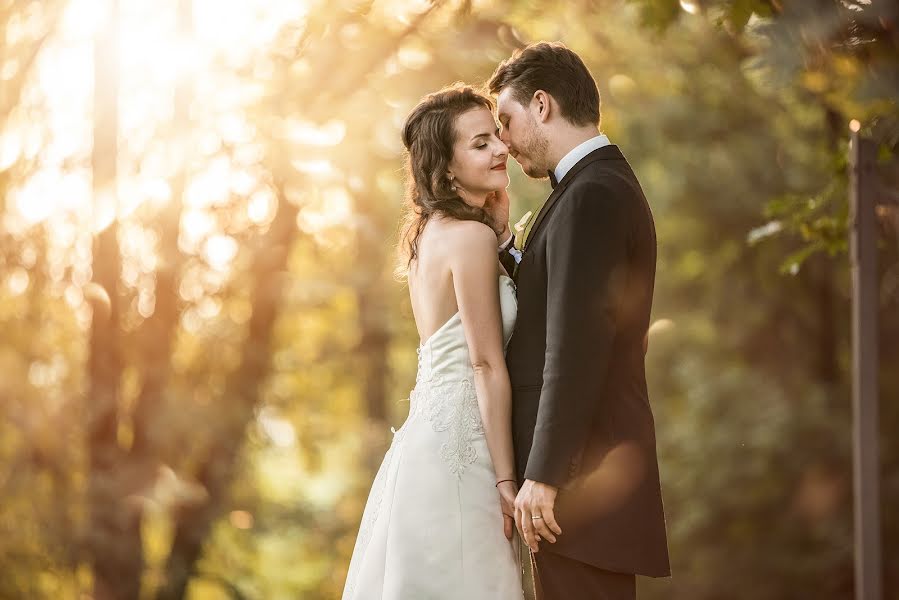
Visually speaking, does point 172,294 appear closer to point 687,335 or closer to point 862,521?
point 862,521

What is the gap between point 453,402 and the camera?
11.0 feet

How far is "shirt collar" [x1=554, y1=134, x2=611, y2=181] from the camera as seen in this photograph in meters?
3.15

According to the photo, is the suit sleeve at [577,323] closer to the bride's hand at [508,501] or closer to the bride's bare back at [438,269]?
the bride's hand at [508,501]

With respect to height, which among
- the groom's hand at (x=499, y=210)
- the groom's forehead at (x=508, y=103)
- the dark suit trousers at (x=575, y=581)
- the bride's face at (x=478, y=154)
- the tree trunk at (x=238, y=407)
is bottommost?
the tree trunk at (x=238, y=407)

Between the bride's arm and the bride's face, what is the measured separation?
0.35 m

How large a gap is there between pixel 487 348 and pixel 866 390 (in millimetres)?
2463

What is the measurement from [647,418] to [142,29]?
431cm

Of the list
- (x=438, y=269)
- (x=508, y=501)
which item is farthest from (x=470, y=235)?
(x=508, y=501)

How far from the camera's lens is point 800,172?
43.5 ft

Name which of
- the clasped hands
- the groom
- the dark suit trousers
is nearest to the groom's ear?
the groom

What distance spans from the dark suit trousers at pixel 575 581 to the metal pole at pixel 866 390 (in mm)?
2223

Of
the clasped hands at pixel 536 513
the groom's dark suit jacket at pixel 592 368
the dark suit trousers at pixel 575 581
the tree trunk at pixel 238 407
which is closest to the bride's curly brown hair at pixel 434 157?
the groom's dark suit jacket at pixel 592 368

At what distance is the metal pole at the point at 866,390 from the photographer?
15.6 feet

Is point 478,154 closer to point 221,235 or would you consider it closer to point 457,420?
point 457,420
